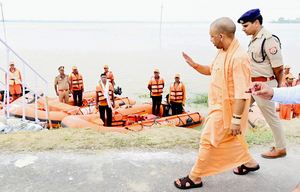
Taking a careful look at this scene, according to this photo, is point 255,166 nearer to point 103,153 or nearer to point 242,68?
point 242,68

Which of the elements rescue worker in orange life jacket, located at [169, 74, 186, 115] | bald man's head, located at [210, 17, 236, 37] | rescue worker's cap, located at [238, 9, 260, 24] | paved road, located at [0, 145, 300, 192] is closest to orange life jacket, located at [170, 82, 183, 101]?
rescue worker in orange life jacket, located at [169, 74, 186, 115]

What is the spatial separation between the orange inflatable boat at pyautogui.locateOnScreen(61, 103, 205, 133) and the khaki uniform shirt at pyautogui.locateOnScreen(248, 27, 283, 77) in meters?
3.85

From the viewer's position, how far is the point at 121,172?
8.79ft

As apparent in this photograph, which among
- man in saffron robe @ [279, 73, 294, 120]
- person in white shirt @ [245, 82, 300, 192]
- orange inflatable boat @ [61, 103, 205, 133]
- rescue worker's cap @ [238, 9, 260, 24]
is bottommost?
orange inflatable boat @ [61, 103, 205, 133]

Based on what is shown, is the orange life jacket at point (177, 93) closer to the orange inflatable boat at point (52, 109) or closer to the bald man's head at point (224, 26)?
the orange inflatable boat at point (52, 109)

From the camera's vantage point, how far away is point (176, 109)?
8.06m

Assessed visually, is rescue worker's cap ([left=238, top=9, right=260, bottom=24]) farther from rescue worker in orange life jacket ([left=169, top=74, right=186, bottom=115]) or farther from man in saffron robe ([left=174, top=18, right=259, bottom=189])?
rescue worker in orange life jacket ([left=169, top=74, right=186, bottom=115])

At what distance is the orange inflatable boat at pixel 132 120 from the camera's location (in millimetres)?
6070

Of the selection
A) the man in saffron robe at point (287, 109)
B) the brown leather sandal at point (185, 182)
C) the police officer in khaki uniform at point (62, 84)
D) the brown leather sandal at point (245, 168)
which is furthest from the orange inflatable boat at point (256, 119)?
the police officer in khaki uniform at point (62, 84)

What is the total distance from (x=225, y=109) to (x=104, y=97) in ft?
15.8

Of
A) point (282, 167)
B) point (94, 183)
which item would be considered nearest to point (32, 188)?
point (94, 183)

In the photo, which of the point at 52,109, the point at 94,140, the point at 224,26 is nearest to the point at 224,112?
the point at 224,26

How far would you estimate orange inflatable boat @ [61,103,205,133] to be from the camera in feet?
Answer: 19.9

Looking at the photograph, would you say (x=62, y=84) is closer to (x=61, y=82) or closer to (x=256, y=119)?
(x=61, y=82)
